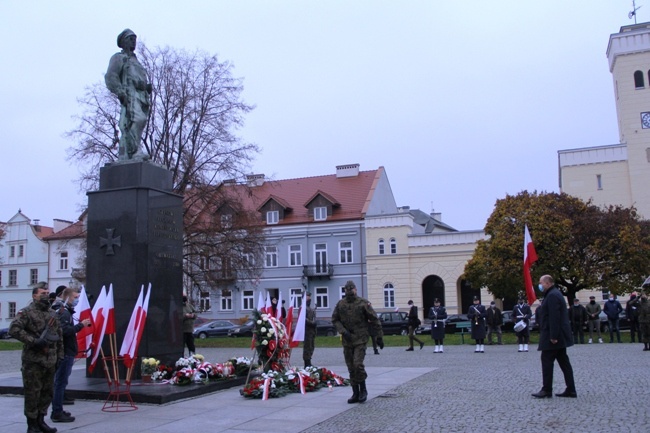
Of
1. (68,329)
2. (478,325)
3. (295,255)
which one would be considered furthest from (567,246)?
(68,329)

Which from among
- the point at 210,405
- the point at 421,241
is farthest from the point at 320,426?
the point at 421,241

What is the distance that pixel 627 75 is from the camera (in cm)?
4891

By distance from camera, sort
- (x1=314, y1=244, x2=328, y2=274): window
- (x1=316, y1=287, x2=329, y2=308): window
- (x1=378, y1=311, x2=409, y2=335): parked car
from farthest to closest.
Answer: (x1=314, y1=244, x2=328, y2=274): window
(x1=316, y1=287, x2=329, y2=308): window
(x1=378, y1=311, x2=409, y2=335): parked car

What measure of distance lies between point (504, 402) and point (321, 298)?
40.1m

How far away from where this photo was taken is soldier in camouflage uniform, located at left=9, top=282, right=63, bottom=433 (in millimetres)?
7621

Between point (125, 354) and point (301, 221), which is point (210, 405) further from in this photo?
point (301, 221)

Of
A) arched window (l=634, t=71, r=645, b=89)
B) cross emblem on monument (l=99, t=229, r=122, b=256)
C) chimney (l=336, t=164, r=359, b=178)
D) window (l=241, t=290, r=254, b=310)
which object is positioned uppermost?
arched window (l=634, t=71, r=645, b=89)

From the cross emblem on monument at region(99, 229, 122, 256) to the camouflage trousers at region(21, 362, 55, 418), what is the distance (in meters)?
4.19

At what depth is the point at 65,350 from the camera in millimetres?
9172

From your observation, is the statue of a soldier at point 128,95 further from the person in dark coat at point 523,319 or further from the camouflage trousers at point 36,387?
the person in dark coat at point 523,319

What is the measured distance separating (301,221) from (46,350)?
141ft

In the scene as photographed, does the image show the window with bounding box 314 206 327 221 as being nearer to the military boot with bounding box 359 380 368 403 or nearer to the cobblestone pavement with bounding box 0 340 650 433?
the cobblestone pavement with bounding box 0 340 650 433

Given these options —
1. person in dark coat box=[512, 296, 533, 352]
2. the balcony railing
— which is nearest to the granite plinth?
person in dark coat box=[512, 296, 533, 352]

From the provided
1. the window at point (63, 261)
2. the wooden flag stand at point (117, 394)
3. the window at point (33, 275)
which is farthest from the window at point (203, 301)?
the window at point (33, 275)
